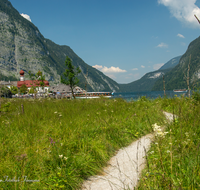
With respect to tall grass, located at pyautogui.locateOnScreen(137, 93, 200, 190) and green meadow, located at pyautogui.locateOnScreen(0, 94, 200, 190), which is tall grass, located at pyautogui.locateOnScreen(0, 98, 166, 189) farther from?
tall grass, located at pyautogui.locateOnScreen(137, 93, 200, 190)

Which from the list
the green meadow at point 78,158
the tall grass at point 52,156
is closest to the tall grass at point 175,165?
the green meadow at point 78,158

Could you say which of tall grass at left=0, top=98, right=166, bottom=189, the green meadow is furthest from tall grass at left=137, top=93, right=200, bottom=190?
tall grass at left=0, top=98, right=166, bottom=189

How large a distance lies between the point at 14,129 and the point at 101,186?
3.29m

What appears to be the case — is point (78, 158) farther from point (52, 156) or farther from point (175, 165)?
point (175, 165)

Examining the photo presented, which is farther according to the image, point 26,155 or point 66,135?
point 66,135

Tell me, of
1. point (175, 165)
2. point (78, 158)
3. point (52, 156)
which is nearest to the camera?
point (175, 165)

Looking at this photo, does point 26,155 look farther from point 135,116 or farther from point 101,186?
point 135,116

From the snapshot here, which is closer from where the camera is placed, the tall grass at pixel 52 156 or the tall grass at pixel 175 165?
the tall grass at pixel 175 165

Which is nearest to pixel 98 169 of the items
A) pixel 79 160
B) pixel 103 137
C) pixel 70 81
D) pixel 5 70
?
pixel 79 160

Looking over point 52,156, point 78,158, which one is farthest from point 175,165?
point 52,156

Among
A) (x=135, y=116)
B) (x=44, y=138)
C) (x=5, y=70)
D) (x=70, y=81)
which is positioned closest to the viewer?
(x=44, y=138)

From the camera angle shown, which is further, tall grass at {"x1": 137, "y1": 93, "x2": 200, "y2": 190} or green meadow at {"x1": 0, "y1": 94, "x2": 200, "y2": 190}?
green meadow at {"x1": 0, "y1": 94, "x2": 200, "y2": 190}

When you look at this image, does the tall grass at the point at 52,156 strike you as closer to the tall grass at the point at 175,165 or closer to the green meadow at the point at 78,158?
the green meadow at the point at 78,158

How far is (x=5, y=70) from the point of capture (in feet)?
600
